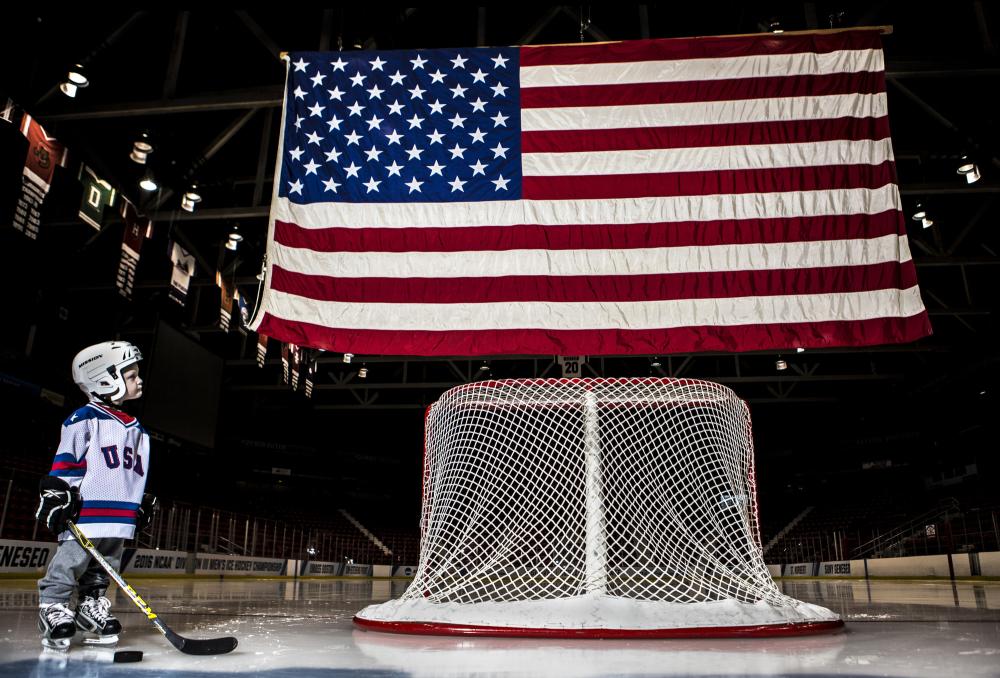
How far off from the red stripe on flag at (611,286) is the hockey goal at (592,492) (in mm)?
646

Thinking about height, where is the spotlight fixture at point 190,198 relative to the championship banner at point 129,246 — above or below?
above

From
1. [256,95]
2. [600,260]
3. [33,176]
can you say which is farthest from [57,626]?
[256,95]

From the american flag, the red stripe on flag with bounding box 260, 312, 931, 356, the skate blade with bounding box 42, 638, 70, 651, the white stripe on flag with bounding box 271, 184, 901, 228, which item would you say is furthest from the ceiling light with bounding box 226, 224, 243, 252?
the skate blade with bounding box 42, 638, 70, 651

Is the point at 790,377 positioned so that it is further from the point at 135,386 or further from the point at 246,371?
the point at 135,386

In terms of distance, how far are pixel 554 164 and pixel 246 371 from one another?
68.1ft

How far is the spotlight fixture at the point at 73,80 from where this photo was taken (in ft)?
26.5

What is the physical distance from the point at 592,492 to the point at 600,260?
166cm

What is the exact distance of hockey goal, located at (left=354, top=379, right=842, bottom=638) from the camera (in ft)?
14.9

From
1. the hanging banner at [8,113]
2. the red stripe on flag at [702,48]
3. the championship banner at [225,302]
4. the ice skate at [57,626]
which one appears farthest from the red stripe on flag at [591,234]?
the championship banner at [225,302]

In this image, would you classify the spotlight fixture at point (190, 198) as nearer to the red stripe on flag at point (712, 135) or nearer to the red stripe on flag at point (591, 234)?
the red stripe on flag at point (591, 234)

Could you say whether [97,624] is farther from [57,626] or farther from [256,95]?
[256,95]

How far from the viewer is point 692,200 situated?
5066mm

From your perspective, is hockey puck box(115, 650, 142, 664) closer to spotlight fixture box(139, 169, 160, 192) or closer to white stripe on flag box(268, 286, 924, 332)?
white stripe on flag box(268, 286, 924, 332)

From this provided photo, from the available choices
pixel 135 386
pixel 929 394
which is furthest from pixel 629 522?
pixel 929 394
